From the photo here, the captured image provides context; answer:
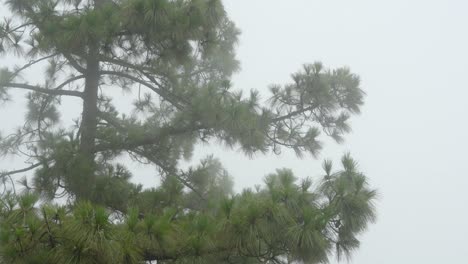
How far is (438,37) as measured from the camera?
498ft

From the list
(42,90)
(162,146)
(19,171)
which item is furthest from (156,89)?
(19,171)

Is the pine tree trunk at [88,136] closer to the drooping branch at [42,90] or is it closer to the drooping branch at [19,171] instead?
the drooping branch at [42,90]

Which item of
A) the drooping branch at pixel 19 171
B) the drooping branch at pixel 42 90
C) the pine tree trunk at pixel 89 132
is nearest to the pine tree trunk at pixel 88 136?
the pine tree trunk at pixel 89 132

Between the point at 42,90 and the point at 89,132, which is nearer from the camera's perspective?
the point at 89,132

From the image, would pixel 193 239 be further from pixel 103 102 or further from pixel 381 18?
pixel 381 18

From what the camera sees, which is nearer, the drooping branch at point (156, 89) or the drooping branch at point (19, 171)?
the drooping branch at point (19, 171)

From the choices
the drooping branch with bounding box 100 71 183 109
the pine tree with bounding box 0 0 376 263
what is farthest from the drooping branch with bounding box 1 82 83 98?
the drooping branch with bounding box 100 71 183 109

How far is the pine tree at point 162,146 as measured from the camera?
3.57 meters

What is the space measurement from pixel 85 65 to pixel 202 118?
6.60 feet

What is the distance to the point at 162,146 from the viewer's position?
6.25m

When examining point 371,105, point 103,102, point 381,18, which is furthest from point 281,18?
point 103,102

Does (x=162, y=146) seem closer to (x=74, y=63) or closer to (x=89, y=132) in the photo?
(x=89, y=132)

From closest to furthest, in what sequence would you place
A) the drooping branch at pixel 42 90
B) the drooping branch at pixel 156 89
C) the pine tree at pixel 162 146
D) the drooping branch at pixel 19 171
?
the pine tree at pixel 162 146, the drooping branch at pixel 19 171, the drooping branch at pixel 42 90, the drooping branch at pixel 156 89

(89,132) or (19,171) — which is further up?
(89,132)
